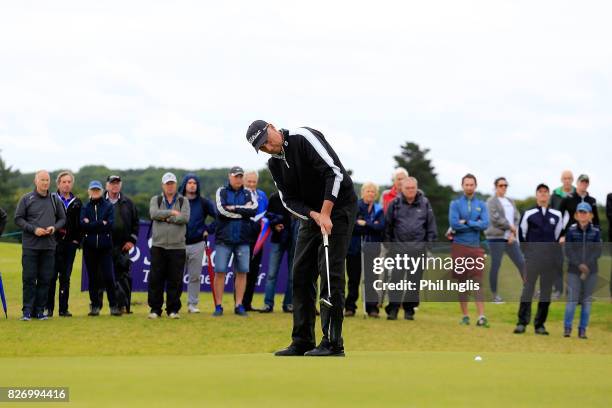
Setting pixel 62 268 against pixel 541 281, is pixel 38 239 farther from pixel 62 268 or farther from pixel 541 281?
pixel 541 281

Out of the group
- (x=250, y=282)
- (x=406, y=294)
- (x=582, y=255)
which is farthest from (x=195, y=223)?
(x=582, y=255)

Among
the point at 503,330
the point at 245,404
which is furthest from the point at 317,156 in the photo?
the point at 503,330

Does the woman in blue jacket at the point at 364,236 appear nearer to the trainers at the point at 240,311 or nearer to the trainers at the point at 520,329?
the trainers at the point at 240,311

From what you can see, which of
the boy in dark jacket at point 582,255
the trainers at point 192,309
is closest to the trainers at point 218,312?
the trainers at point 192,309

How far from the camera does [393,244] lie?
1547 centimetres

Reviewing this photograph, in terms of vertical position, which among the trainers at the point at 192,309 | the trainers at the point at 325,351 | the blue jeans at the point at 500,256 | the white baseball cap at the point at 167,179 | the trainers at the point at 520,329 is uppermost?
the white baseball cap at the point at 167,179

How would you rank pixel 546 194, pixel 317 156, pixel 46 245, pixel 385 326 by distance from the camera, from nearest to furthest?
pixel 317 156 < pixel 46 245 < pixel 385 326 < pixel 546 194

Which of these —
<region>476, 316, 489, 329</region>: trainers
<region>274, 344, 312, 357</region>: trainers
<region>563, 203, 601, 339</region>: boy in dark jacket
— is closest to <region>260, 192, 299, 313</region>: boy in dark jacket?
<region>476, 316, 489, 329</region>: trainers

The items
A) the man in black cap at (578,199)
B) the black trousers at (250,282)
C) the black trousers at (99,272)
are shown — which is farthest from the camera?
the man in black cap at (578,199)

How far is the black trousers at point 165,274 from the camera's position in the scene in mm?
14609

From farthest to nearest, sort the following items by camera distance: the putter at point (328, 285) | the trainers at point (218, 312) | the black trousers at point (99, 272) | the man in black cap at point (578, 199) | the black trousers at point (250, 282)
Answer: the man in black cap at point (578, 199), the black trousers at point (250, 282), the trainers at point (218, 312), the black trousers at point (99, 272), the putter at point (328, 285)

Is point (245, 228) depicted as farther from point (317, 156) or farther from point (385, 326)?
point (317, 156)

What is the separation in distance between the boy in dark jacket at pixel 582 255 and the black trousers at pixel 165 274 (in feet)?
19.0

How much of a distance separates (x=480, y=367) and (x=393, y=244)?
27.7ft
